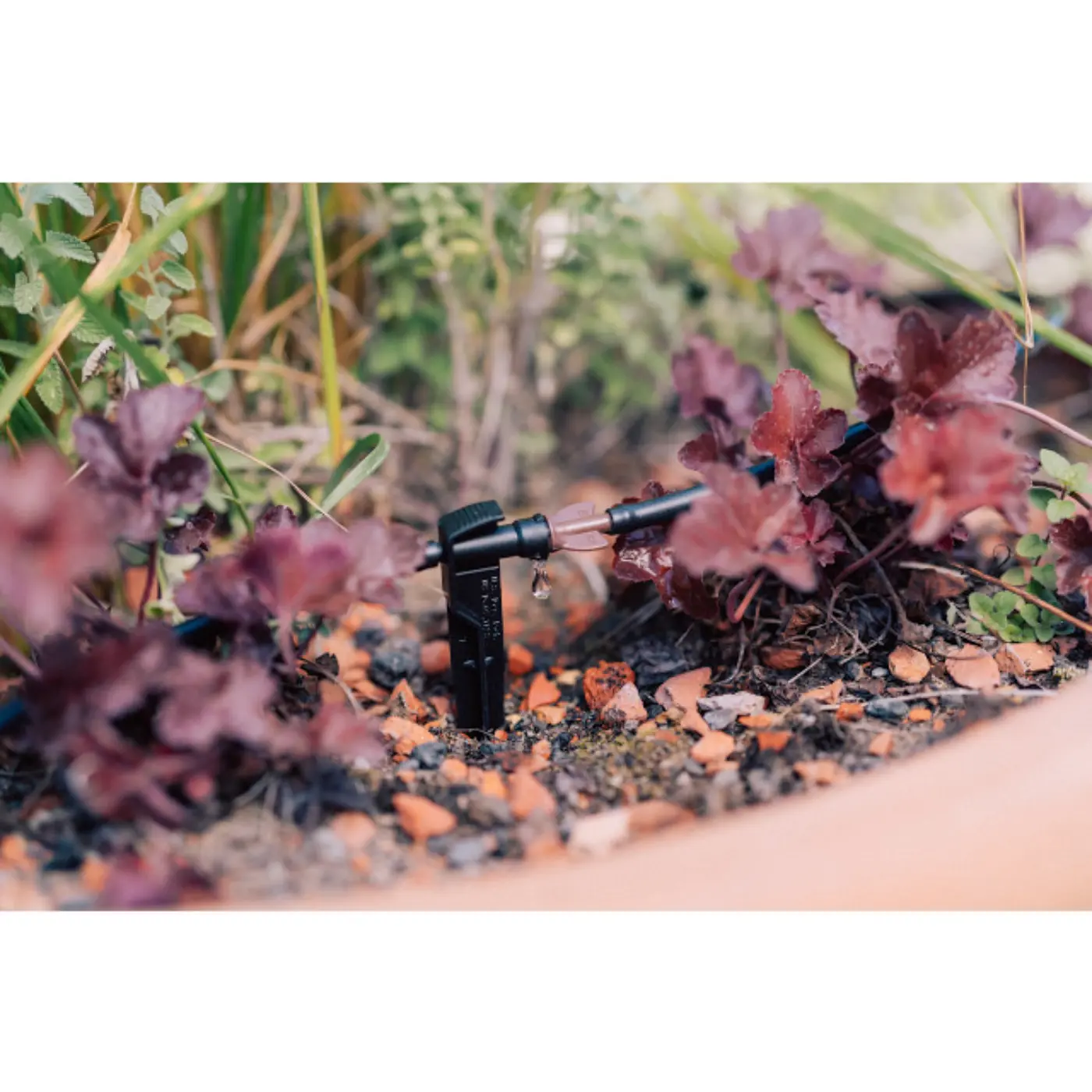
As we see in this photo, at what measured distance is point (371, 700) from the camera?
1156 millimetres

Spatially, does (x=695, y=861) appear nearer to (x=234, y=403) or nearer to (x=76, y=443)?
(x=76, y=443)

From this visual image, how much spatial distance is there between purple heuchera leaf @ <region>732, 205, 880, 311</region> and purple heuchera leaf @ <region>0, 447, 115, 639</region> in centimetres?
93

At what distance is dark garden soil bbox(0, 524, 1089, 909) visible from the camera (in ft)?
2.56

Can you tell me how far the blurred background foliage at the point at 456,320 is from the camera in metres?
1.24

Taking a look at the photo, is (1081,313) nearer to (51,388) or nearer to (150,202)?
(150,202)

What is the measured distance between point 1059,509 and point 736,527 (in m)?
0.41

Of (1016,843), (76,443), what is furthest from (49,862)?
(1016,843)

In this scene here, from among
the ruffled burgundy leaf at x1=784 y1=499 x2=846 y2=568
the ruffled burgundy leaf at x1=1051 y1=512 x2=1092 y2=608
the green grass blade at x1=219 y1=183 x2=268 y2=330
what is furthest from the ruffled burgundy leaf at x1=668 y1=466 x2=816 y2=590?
the green grass blade at x1=219 y1=183 x2=268 y2=330

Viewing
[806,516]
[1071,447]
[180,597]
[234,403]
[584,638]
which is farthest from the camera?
[1071,447]

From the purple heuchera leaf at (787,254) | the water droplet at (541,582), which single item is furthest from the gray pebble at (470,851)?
the purple heuchera leaf at (787,254)

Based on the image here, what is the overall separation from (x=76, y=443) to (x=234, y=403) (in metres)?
0.67

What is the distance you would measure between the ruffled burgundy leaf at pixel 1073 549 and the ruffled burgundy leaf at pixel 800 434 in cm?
23

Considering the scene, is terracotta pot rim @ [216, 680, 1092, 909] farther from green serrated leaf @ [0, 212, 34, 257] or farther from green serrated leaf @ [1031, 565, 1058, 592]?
green serrated leaf @ [0, 212, 34, 257]

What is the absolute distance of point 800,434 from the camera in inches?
38.0
